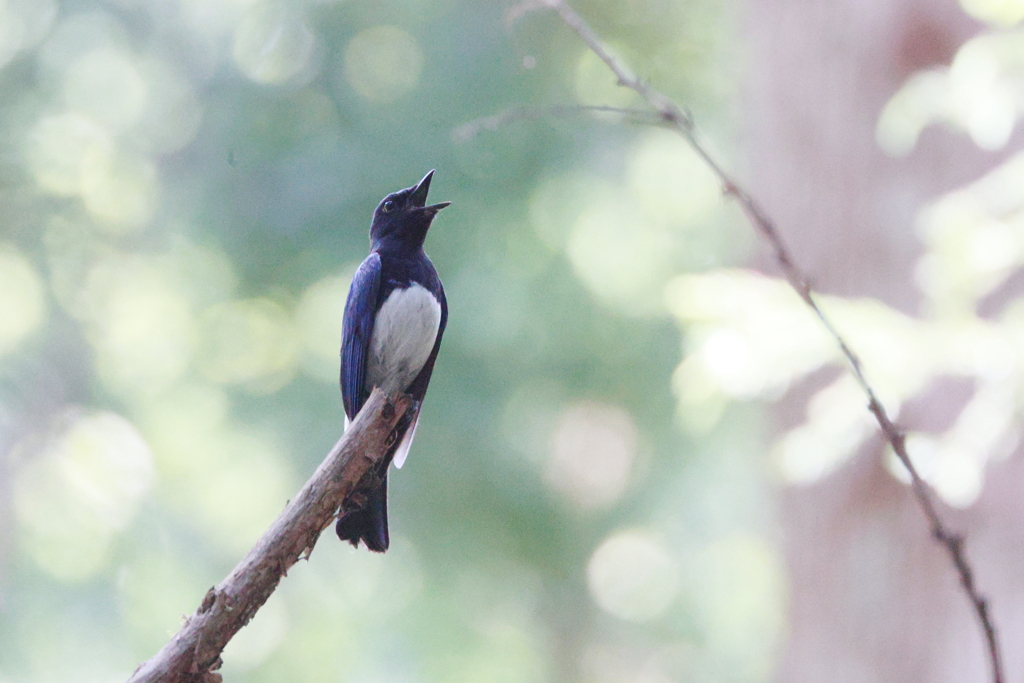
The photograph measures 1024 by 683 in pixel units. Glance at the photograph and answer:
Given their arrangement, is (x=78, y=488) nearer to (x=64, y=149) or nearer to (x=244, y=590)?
(x=64, y=149)

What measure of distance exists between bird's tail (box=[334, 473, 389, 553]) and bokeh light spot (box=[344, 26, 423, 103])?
321 cm

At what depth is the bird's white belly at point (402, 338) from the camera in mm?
2330

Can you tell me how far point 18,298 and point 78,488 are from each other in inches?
42.0

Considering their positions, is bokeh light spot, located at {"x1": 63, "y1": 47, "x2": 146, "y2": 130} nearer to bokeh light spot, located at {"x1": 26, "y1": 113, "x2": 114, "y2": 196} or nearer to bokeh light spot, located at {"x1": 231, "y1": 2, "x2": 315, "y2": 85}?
bokeh light spot, located at {"x1": 26, "y1": 113, "x2": 114, "y2": 196}

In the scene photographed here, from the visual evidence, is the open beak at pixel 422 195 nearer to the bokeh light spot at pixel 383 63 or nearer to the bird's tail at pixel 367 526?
the bird's tail at pixel 367 526

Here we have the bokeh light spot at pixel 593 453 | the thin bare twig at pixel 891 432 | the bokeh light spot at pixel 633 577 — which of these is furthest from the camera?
the bokeh light spot at pixel 633 577

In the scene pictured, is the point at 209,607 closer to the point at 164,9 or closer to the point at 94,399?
the point at 94,399

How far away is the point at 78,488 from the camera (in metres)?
4.81

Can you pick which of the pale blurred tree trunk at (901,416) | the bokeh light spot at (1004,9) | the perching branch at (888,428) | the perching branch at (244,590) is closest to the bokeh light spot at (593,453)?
the pale blurred tree trunk at (901,416)

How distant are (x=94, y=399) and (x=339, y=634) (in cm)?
191

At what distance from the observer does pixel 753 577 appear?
6574 mm

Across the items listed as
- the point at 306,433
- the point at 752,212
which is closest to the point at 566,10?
the point at 752,212

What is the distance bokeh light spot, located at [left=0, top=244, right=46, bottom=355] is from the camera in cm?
478

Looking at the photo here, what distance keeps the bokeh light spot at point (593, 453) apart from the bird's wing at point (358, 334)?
300 cm
